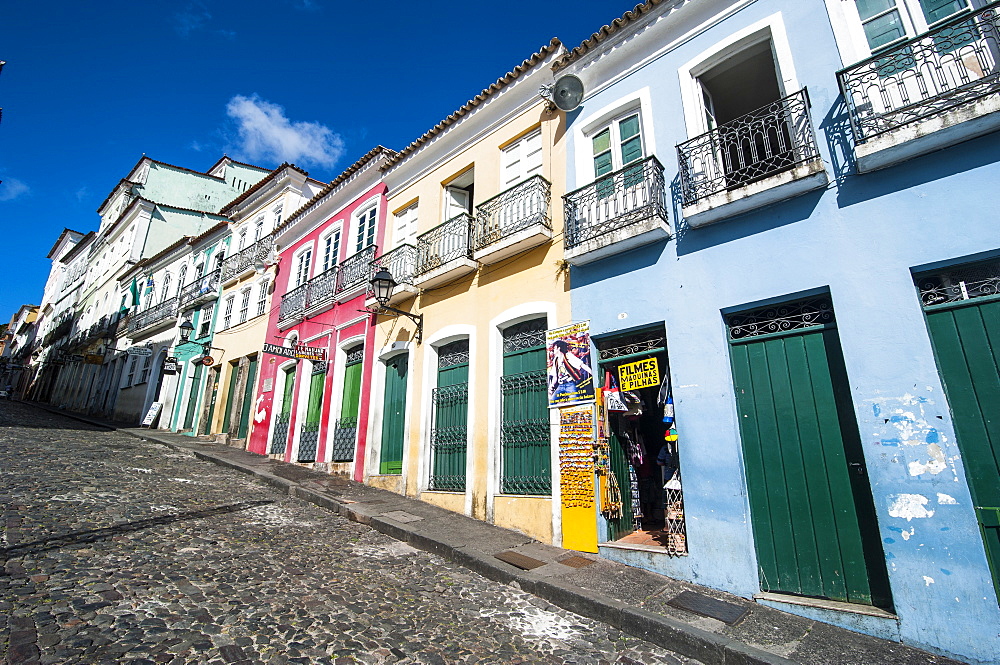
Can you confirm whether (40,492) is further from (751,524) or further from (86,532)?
(751,524)

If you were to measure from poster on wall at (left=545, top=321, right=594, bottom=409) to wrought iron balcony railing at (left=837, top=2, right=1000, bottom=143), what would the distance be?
11.9ft

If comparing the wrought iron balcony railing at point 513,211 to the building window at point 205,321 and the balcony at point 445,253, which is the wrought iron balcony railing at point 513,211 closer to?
the balcony at point 445,253

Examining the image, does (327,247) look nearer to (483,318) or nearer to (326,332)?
(326,332)

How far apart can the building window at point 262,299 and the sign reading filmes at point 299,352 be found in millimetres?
4675

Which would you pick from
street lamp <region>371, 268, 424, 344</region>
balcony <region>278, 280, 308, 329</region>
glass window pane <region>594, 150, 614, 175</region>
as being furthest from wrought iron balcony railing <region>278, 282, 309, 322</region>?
glass window pane <region>594, 150, 614, 175</region>

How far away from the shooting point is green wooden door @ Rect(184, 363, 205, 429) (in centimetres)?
1656

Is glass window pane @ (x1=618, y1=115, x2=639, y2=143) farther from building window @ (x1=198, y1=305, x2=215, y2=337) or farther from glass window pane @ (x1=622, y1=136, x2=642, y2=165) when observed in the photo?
building window @ (x1=198, y1=305, x2=215, y2=337)

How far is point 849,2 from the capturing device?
5.23 m

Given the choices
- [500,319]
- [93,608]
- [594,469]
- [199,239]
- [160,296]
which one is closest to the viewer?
[93,608]

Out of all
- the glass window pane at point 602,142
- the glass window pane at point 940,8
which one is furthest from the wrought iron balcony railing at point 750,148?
the glass window pane at point 602,142

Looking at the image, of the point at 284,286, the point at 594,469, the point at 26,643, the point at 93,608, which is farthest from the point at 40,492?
the point at 284,286

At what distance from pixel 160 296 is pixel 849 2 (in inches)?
973

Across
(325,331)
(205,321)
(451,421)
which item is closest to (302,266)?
(325,331)

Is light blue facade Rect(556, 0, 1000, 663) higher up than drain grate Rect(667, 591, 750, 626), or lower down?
higher up
